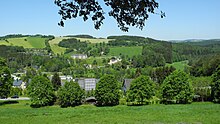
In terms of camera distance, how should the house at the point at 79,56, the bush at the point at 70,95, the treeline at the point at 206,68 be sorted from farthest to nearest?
the house at the point at 79,56, the treeline at the point at 206,68, the bush at the point at 70,95

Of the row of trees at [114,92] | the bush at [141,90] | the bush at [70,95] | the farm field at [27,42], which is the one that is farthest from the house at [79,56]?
the bush at [141,90]

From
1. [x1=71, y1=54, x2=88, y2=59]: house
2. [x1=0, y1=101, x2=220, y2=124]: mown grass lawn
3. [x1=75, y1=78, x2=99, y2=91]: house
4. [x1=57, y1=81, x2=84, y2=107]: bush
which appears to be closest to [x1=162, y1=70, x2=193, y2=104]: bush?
[x1=0, y1=101, x2=220, y2=124]: mown grass lawn

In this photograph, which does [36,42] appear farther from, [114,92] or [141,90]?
[141,90]

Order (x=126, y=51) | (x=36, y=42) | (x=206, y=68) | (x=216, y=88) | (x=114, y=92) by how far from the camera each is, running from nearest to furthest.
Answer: (x=216, y=88) < (x=114, y=92) < (x=206, y=68) < (x=126, y=51) < (x=36, y=42)

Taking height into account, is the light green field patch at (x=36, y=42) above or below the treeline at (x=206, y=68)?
above

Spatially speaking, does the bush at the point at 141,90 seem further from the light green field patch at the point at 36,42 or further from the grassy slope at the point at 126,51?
the light green field patch at the point at 36,42

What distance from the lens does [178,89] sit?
47875mm

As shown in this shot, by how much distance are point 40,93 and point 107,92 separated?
1110cm

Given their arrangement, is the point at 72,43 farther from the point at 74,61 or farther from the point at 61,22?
the point at 61,22

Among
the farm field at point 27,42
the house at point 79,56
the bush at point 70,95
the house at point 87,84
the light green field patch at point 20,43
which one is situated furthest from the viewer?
the farm field at point 27,42

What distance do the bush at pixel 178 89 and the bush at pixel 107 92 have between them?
8275 mm

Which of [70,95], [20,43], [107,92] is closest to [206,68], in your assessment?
[107,92]

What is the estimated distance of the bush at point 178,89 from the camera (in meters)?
47.6

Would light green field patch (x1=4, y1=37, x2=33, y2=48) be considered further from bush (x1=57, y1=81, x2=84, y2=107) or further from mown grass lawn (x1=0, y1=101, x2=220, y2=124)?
mown grass lawn (x1=0, y1=101, x2=220, y2=124)
